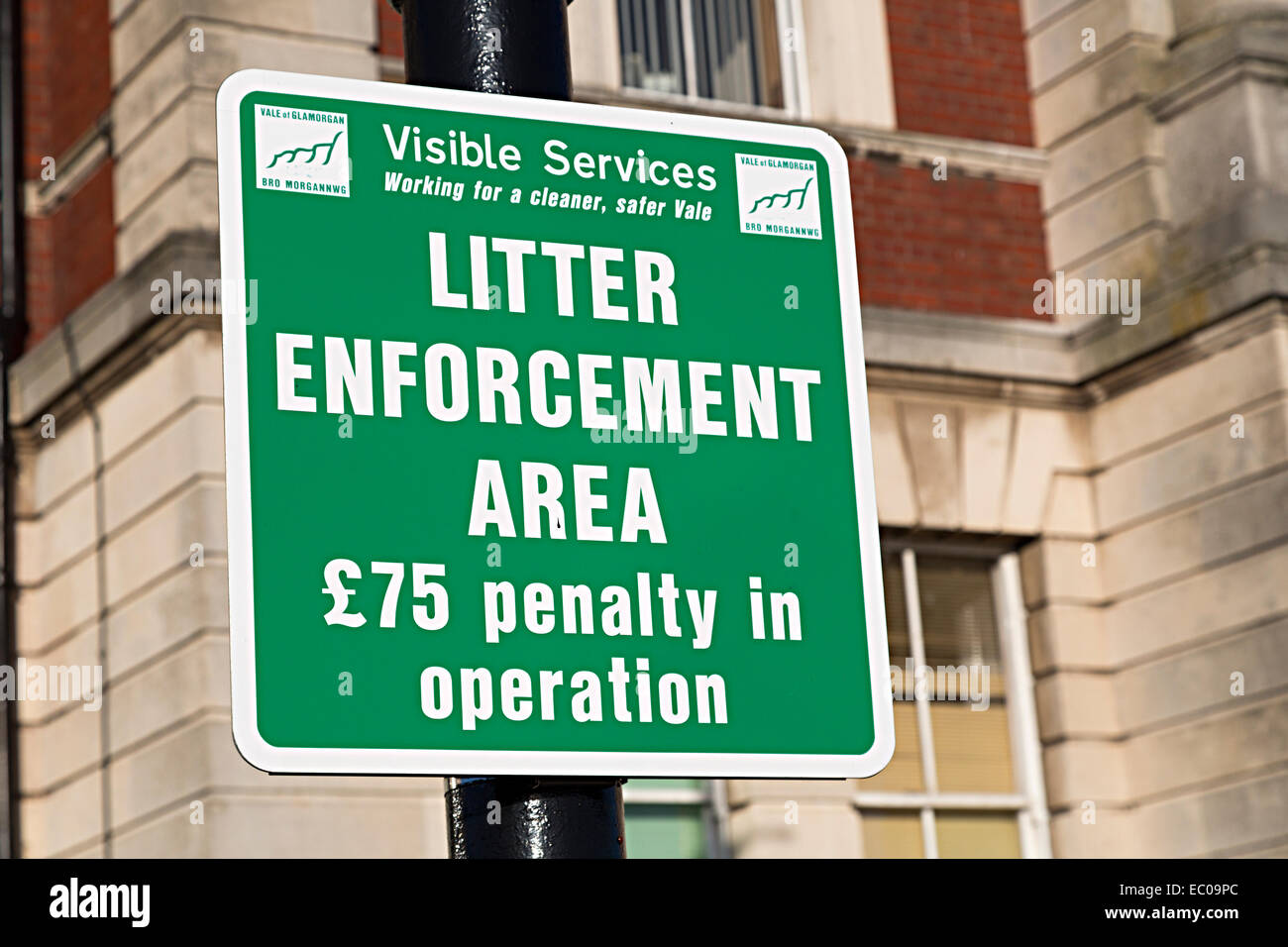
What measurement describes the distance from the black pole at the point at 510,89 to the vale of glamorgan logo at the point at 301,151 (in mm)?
268

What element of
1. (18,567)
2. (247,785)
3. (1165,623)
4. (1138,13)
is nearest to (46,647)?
(18,567)

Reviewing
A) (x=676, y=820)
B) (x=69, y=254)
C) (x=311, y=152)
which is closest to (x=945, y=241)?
(x=676, y=820)

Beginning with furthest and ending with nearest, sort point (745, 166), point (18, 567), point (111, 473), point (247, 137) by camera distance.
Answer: point (18, 567), point (111, 473), point (745, 166), point (247, 137)

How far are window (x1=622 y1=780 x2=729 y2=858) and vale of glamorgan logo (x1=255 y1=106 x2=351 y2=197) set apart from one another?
7.42 meters

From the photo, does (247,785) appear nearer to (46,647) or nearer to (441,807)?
(441,807)

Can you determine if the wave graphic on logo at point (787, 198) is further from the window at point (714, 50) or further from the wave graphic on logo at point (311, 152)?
the window at point (714, 50)

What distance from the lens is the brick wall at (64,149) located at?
11.0 meters

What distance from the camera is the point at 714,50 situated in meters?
11.6

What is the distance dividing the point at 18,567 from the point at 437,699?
8.78 metres

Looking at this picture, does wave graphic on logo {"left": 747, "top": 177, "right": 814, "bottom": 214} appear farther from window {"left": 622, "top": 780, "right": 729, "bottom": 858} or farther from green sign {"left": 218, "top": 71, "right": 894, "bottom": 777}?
window {"left": 622, "top": 780, "right": 729, "bottom": 858}

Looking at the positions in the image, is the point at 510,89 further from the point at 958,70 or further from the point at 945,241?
the point at 958,70

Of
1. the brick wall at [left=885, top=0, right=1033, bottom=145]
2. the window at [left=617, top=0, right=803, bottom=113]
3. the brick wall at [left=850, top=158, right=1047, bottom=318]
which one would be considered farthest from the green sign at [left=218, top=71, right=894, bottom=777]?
the brick wall at [left=885, top=0, right=1033, bottom=145]

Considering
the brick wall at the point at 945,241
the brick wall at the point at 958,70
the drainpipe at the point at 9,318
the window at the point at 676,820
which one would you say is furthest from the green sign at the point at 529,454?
the brick wall at the point at 958,70

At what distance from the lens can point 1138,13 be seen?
11.2 meters
